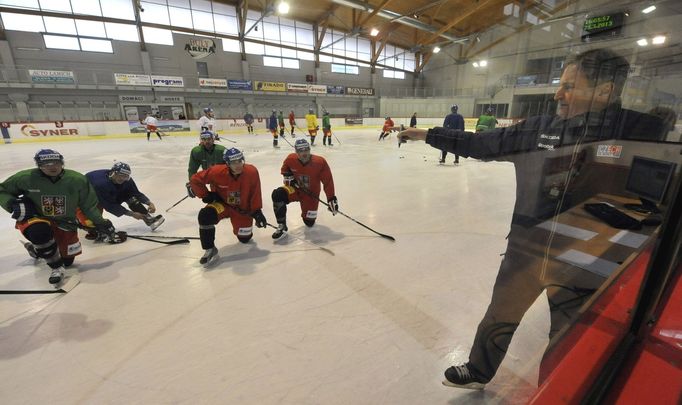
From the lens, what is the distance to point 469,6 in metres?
17.0

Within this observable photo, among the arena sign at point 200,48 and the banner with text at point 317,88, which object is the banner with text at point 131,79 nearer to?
the arena sign at point 200,48

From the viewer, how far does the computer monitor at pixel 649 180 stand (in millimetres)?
608

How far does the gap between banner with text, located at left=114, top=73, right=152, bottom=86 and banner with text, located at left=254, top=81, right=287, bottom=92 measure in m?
6.25

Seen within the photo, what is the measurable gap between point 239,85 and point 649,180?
71.0 feet

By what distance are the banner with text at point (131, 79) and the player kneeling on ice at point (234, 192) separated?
709 inches

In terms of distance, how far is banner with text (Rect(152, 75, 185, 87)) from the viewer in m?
17.2

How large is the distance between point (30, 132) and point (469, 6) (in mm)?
22477

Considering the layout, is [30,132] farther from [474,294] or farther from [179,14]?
[474,294]

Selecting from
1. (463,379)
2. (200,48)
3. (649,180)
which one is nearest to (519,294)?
(463,379)

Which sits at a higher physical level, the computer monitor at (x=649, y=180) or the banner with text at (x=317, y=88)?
the banner with text at (x=317, y=88)

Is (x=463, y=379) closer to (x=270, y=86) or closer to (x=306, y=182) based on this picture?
(x=306, y=182)

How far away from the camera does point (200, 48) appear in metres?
18.8

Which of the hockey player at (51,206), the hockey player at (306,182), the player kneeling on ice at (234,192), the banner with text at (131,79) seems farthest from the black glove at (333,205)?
the banner with text at (131,79)

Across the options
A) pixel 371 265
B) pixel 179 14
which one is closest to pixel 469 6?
pixel 179 14
